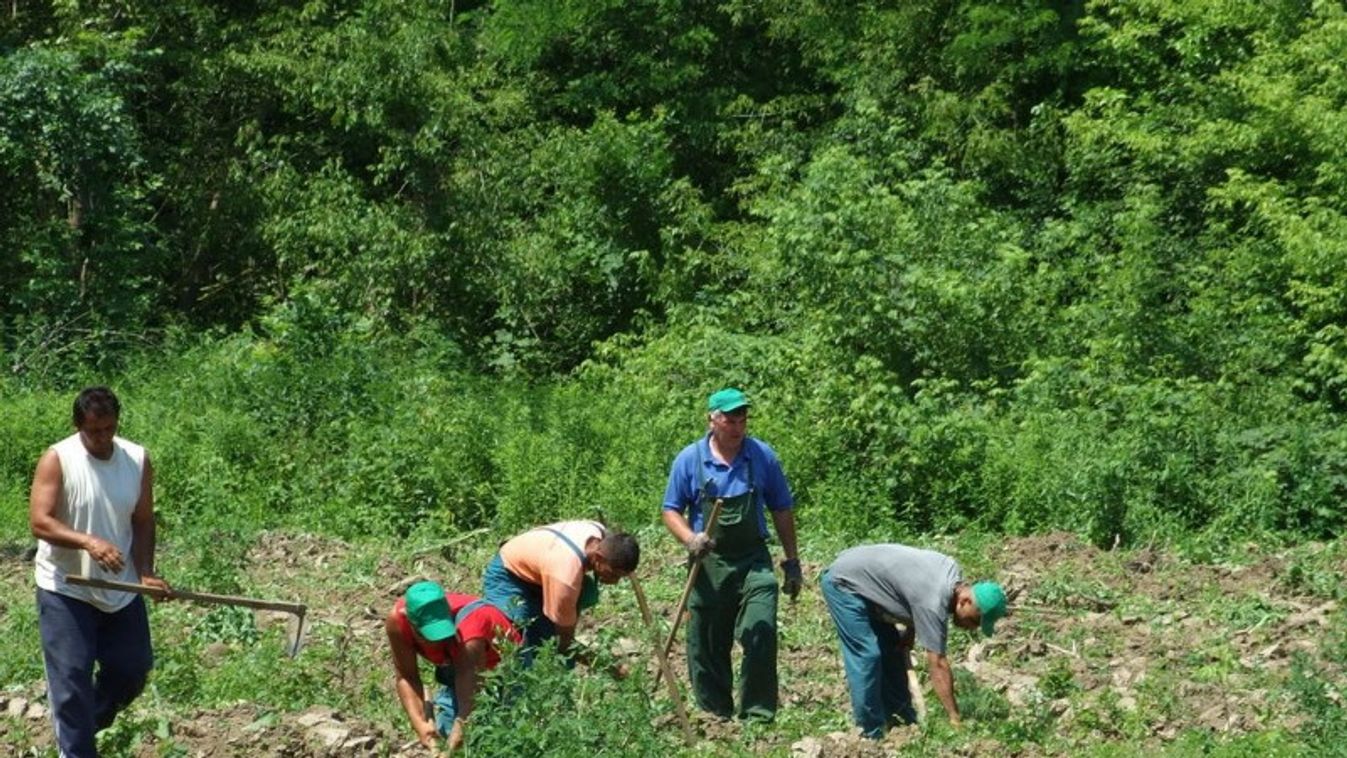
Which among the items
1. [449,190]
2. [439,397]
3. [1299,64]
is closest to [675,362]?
[439,397]

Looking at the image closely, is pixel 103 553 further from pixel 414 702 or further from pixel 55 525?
pixel 414 702

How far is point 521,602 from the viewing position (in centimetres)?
889

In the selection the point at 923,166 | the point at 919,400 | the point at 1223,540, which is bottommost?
the point at 1223,540

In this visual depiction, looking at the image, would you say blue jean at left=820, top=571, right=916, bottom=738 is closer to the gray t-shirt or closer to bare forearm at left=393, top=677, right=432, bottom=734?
the gray t-shirt

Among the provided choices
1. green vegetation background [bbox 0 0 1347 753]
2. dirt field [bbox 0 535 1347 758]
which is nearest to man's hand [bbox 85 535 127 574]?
dirt field [bbox 0 535 1347 758]

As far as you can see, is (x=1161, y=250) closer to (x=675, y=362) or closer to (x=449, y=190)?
(x=675, y=362)

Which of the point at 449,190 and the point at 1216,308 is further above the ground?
the point at 449,190

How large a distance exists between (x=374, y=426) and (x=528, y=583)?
28.1ft

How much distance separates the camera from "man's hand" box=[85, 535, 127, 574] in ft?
25.9

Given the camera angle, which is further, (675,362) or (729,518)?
(675,362)

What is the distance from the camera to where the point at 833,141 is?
22.7m

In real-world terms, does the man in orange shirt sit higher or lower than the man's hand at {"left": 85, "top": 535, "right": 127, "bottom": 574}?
lower

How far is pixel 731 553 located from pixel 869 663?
3.24 feet

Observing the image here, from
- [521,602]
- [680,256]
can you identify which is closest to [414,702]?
[521,602]
